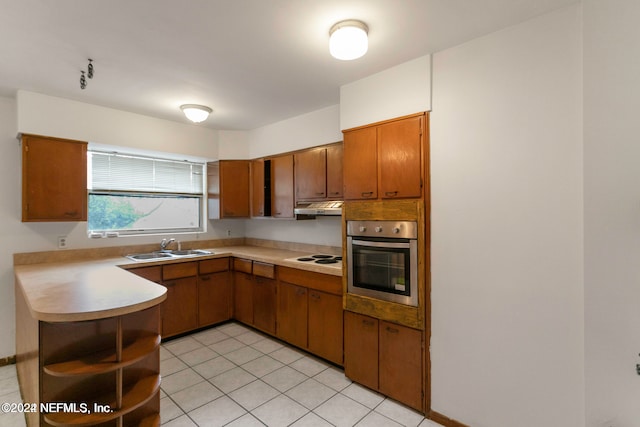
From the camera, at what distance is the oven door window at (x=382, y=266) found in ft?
7.56

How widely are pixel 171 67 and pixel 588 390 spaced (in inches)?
133

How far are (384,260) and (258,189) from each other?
2.29 metres

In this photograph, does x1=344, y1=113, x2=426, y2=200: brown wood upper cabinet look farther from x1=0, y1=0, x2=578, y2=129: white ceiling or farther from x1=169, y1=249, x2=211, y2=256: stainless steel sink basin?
x1=169, y1=249, x2=211, y2=256: stainless steel sink basin

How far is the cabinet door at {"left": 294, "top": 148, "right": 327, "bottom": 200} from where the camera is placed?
3330 mm

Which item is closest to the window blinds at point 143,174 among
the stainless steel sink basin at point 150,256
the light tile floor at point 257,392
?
the stainless steel sink basin at point 150,256

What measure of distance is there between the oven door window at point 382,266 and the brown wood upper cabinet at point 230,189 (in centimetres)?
219

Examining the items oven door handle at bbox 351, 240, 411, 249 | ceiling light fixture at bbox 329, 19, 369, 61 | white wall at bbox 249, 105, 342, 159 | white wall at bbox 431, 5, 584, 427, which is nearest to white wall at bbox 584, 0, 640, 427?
white wall at bbox 431, 5, 584, 427

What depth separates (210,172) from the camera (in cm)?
442

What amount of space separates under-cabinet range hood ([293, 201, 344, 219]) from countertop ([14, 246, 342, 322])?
52 cm

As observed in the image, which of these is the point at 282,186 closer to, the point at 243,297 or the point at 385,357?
the point at 243,297

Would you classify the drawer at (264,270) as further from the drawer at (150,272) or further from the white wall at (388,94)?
the white wall at (388,94)

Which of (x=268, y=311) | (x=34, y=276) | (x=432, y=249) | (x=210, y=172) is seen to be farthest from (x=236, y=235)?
(x=432, y=249)

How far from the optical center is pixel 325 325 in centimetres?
292

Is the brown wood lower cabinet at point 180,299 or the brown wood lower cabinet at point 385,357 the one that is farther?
the brown wood lower cabinet at point 180,299
